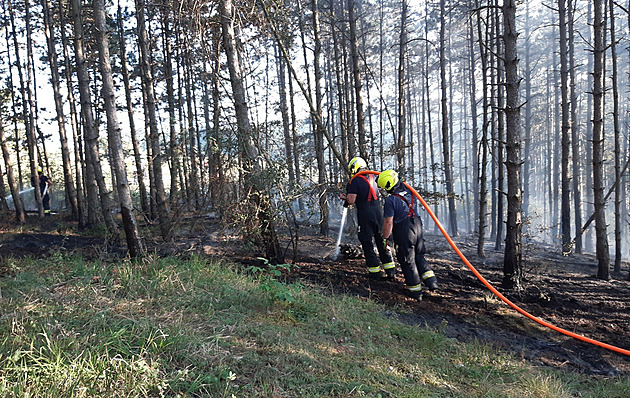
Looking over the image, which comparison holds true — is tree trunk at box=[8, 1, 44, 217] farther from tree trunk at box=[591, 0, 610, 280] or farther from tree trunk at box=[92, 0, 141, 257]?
tree trunk at box=[591, 0, 610, 280]

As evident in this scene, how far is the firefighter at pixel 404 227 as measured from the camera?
6.04m

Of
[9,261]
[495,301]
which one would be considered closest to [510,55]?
[495,301]

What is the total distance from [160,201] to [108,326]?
619cm

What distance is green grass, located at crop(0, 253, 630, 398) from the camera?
2.74 meters

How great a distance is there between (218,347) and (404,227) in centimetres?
370

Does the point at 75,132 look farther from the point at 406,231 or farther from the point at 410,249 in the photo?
the point at 410,249

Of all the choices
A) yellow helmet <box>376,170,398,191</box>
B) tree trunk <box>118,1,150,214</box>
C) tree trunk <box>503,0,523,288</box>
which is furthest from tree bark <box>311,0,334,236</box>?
tree trunk <box>118,1,150,214</box>

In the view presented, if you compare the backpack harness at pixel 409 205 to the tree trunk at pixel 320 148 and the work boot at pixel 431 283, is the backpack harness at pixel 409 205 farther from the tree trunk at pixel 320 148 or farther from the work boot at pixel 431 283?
the tree trunk at pixel 320 148

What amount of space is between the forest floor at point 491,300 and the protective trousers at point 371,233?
31cm

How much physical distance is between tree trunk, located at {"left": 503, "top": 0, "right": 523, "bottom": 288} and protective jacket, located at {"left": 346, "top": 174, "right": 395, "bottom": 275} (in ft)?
6.78

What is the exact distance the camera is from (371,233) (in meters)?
6.80

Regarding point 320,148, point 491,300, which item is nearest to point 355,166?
point 491,300

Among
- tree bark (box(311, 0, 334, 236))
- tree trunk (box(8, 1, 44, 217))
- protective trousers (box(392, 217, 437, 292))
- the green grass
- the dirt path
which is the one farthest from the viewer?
tree trunk (box(8, 1, 44, 217))

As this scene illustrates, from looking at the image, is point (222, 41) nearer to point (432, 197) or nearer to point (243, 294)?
point (243, 294)
